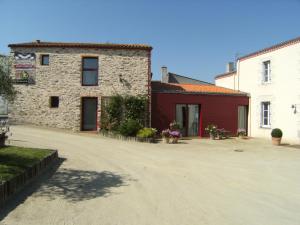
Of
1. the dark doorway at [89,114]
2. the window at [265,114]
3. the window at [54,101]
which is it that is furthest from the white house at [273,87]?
the window at [54,101]

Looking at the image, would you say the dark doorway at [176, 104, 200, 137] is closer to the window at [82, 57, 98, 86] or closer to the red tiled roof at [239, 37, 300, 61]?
the red tiled roof at [239, 37, 300, 61]

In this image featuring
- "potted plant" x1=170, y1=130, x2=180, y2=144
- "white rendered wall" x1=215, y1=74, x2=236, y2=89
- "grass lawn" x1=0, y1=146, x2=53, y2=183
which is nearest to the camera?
"grass lawn" x1=0, y1=146, x2=53, y2=183

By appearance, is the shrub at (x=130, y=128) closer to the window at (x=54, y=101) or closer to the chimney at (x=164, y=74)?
the window at (x=54, y=101)

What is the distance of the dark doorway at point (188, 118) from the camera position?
1916cm

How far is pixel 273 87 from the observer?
18.3 metres

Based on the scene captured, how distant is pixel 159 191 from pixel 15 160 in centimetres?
376

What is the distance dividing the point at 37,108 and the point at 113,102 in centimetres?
454

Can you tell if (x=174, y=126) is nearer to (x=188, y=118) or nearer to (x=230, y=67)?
(x=188, y=118)

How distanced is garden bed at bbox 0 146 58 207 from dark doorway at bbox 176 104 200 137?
35.8 feet

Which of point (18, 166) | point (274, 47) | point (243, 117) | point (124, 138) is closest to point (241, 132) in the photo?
point (243, 117)

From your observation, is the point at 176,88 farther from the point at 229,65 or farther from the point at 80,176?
the point at 80,176

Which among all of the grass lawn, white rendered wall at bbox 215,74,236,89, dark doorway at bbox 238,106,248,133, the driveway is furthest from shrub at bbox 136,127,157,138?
white rendered wall at bbox 215,74,236,89

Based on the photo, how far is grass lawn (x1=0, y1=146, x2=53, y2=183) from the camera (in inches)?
252

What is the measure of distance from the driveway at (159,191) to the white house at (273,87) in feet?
20.9
